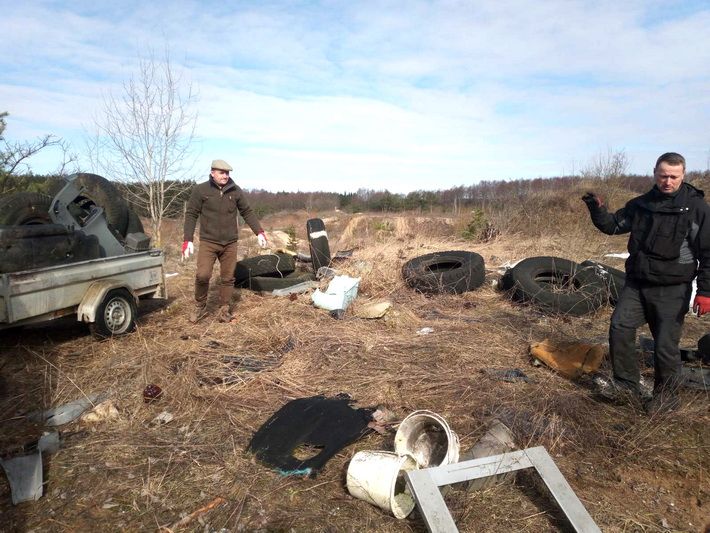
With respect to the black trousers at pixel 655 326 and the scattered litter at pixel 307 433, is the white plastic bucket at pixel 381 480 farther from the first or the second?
the black trousers at pixel 655 326

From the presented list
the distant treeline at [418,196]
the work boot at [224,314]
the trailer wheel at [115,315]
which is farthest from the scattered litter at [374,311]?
the distant treeline at [418,196]

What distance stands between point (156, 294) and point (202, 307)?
23.8 inches

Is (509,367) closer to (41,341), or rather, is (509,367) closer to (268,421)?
(268,421)

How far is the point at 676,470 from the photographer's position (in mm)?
2828

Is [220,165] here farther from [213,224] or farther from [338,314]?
[338,314]

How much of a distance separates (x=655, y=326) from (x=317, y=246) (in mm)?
5677

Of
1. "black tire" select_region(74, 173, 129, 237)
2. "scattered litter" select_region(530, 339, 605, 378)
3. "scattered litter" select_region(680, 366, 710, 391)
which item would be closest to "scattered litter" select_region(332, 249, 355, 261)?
"black tire" select_region(74, 173, 129, 237)

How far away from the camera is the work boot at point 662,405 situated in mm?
3176

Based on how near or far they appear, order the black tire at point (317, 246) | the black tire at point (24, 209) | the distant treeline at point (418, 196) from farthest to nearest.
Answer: the distant treeline at point (418, 196) < the black tire at point (317, 246) < the black tire at point (24, 209)

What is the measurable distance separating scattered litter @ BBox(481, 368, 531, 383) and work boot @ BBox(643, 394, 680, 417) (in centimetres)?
93

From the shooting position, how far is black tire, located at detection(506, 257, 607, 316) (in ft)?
20.5

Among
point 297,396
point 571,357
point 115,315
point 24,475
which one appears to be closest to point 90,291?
point 115,315

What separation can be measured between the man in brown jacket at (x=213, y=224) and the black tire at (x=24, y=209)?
1530mm

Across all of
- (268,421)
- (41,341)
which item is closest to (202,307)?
(41,341)
